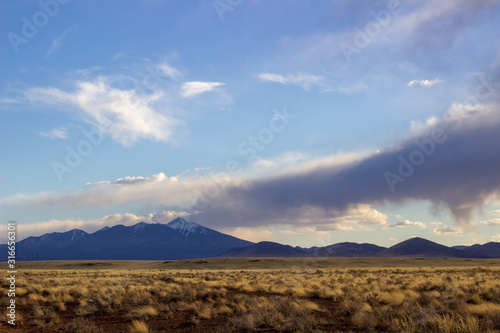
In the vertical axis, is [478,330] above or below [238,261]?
above

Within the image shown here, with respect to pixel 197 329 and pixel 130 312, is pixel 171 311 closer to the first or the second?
pixel 130 312

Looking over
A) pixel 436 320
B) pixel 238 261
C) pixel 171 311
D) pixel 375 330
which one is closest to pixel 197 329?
pixel 171 311

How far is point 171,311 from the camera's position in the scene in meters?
19.4

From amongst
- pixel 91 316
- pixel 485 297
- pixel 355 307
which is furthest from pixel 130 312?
pixel 485 297

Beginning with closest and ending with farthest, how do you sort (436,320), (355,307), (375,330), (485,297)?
(436,320), (375,330), (355,307), (485,297)

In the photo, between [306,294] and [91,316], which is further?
[306,294]

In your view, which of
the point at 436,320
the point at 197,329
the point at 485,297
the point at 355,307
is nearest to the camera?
the point at 436,320

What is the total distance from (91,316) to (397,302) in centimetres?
1508

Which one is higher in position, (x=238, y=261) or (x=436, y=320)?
(x=436, y=320)

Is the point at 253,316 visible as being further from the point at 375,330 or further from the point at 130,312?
the point at 130,312

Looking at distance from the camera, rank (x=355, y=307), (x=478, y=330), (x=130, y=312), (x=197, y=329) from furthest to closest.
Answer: (x=130, y=312)
(x=355, y=307)
(x=197, y=329)
(x=478, y=330)

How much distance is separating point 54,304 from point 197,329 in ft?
36.5

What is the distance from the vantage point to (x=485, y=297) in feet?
68.7

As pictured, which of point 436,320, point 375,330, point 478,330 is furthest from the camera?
point 375,330
